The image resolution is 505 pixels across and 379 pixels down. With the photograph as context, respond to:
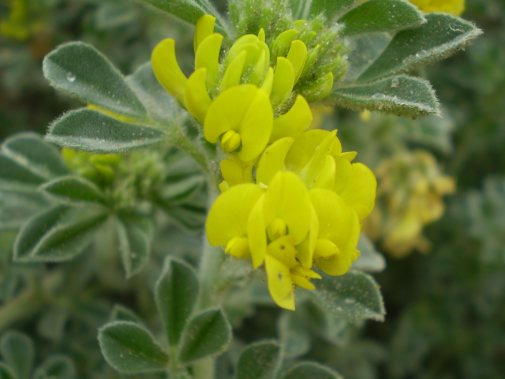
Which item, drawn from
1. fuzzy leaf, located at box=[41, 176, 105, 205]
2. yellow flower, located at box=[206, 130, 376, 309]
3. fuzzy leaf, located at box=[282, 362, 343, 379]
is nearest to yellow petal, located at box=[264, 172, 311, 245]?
yellow flower, located at box=[206, 130, 376, 309]

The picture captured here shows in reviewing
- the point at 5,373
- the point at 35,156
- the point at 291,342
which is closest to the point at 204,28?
the point at 35,156

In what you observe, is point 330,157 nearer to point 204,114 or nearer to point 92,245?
point 204,114

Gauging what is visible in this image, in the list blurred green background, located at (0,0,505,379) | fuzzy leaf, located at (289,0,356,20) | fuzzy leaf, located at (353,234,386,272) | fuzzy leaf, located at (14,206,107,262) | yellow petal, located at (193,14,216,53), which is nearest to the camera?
yellow petal, located at (193,14,216,53)

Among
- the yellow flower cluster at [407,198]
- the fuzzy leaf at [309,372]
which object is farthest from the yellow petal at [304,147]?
the yellow flower cluster at [407,198]

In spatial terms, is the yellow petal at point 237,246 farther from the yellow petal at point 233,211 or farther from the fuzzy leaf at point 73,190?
the fuzzy leaf at point 73,190

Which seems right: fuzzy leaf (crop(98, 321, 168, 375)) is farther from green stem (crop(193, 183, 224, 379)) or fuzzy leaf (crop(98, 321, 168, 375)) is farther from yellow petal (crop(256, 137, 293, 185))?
yellow petal (crop(256, 137, 293, 185))

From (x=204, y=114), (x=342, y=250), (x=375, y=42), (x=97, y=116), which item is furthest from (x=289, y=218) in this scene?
(x=375, y=42)

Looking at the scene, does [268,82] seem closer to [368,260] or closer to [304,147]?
[304,147]
